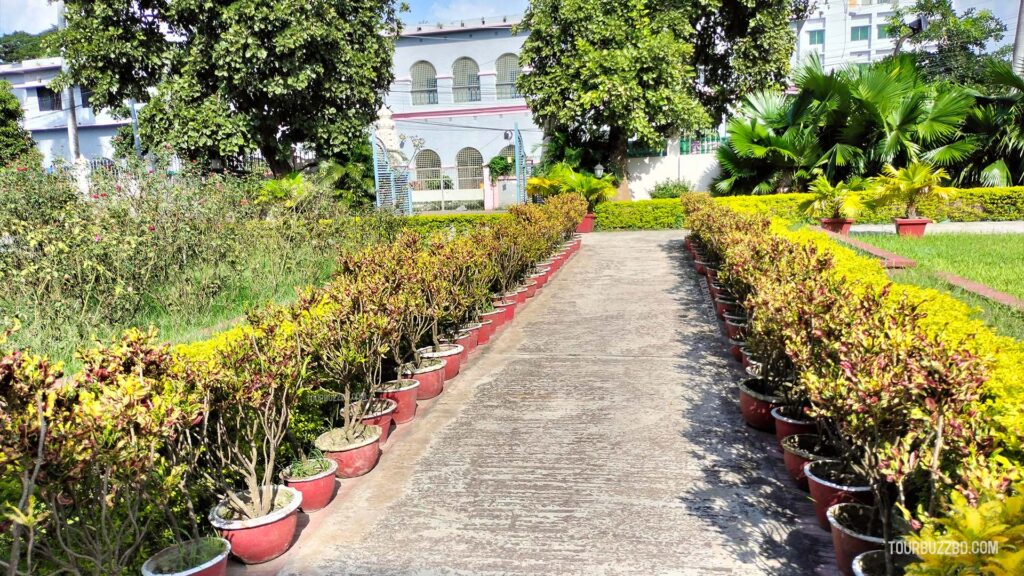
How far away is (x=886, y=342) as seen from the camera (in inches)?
114

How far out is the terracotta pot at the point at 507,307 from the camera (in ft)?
26.1

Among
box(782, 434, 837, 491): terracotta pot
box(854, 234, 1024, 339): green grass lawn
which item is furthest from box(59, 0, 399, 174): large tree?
box(782, 434, 837, 491): terracotta pot

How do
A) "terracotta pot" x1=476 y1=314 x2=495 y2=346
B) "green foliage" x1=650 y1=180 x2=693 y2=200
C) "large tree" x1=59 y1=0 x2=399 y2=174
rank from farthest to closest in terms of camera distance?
1. "green foliage" x1=650 y1=180 x2=693 y2=200
2. "large tree" x1=59 y1=0 x2=399 y2=174
3. "terracotta pot" x1=476 y1=314 x2=495 y2=346

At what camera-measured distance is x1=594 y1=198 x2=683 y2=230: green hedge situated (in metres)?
19.0

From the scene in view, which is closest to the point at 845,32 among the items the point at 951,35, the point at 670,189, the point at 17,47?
the point at 951,35

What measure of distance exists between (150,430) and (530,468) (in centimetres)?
219

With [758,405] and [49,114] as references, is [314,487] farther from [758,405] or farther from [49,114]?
[49,114]

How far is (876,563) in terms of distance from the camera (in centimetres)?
255

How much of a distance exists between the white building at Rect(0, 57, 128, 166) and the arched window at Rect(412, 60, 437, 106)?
15.3 m

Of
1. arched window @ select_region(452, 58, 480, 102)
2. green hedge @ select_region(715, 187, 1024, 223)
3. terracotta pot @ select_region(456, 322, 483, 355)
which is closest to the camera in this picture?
terracotta pot @ select_region(456, 322, 483, 355)

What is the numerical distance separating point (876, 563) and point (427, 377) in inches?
140

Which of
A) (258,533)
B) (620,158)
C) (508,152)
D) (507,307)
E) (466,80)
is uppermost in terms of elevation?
(466,80)

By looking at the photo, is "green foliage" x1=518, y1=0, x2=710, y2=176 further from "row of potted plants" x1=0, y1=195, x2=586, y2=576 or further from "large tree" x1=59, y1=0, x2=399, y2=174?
"row of potted plants" x1=0, y1=195, x2=586, y2=576

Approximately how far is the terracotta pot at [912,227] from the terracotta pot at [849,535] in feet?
36.5
